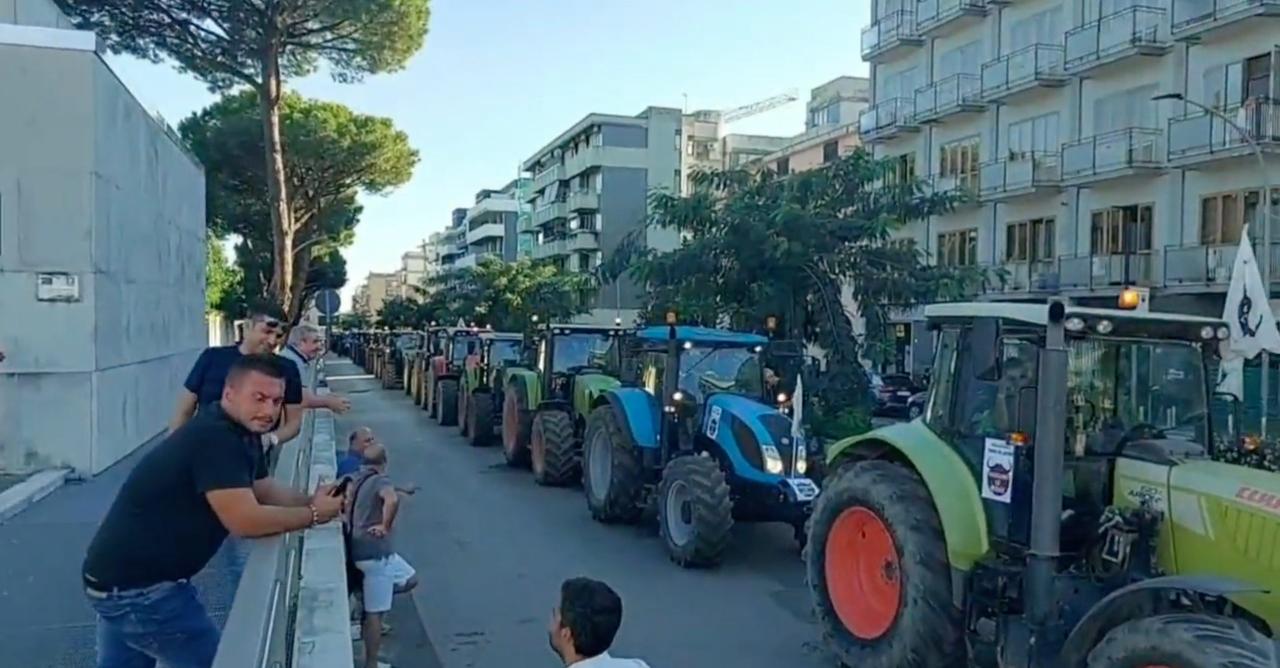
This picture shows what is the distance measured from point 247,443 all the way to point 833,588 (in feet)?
12.8

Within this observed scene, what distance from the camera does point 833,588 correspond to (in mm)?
6316

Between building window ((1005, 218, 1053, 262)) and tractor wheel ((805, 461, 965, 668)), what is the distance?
2550cm

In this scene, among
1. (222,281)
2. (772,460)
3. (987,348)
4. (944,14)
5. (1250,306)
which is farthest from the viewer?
(222,281)

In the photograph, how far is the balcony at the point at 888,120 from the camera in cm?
3481

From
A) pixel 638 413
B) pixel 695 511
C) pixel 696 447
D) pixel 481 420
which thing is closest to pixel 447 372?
pixel 481 420

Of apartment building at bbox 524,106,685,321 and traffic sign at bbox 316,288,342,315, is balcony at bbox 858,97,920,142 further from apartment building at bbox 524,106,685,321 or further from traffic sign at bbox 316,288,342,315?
apartment building at bbox 524,106,685,321

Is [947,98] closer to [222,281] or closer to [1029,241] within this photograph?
[1029,241]

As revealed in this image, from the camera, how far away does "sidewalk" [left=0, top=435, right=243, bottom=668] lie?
5.54 m

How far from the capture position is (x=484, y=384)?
18703mm

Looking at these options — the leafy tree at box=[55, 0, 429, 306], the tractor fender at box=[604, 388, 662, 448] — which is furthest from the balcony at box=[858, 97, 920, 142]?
the tractor fender at box=[604, 388, 662, 448]

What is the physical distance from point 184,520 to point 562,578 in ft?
18.5

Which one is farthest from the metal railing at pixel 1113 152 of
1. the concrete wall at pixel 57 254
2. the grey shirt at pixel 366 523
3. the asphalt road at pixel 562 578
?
the grey shirt at pixel 366 523

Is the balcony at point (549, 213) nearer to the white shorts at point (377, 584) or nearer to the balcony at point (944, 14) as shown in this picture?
the balcony at point (944, 14)

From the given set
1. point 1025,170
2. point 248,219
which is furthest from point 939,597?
point 248,219
